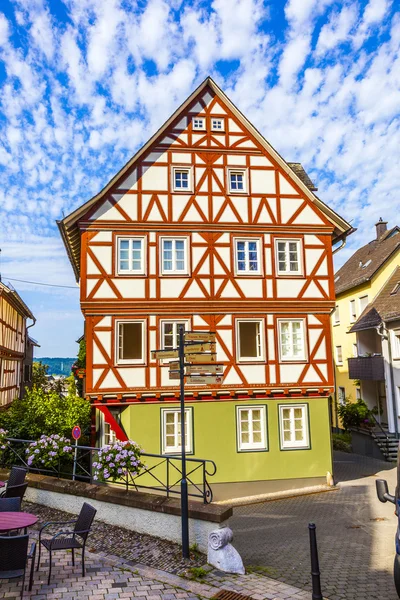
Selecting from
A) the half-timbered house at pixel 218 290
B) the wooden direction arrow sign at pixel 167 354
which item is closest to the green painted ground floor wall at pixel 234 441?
the half-timbered house at pixel 218 290

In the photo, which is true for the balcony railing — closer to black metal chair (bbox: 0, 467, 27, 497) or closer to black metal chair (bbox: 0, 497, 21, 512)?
black metal chair (bbox: 0, 467, 27, 497)

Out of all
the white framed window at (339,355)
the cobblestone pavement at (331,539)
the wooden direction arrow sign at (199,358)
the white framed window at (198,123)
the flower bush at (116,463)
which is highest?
the white framed window at (198,123)

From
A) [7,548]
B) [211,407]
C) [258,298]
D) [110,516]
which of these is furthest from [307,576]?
[258,298]

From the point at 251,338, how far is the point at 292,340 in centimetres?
300

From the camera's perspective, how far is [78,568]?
8344 mm

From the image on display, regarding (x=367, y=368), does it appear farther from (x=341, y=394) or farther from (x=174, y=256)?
(x=174, y=256)

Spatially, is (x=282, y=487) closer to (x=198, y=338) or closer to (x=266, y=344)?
(x=266, y=344)

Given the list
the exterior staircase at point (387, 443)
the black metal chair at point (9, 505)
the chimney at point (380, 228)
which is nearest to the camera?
the black metal chair at point (9, 505)

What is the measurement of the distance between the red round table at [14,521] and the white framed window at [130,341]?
30.9 feet

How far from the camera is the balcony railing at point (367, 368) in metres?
27.2

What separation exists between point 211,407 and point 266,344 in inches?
115

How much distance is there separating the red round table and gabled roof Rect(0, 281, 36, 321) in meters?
24.9

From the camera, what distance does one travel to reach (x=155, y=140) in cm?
1894

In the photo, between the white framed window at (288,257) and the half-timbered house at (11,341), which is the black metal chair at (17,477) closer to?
the white framed window at (288,257)
